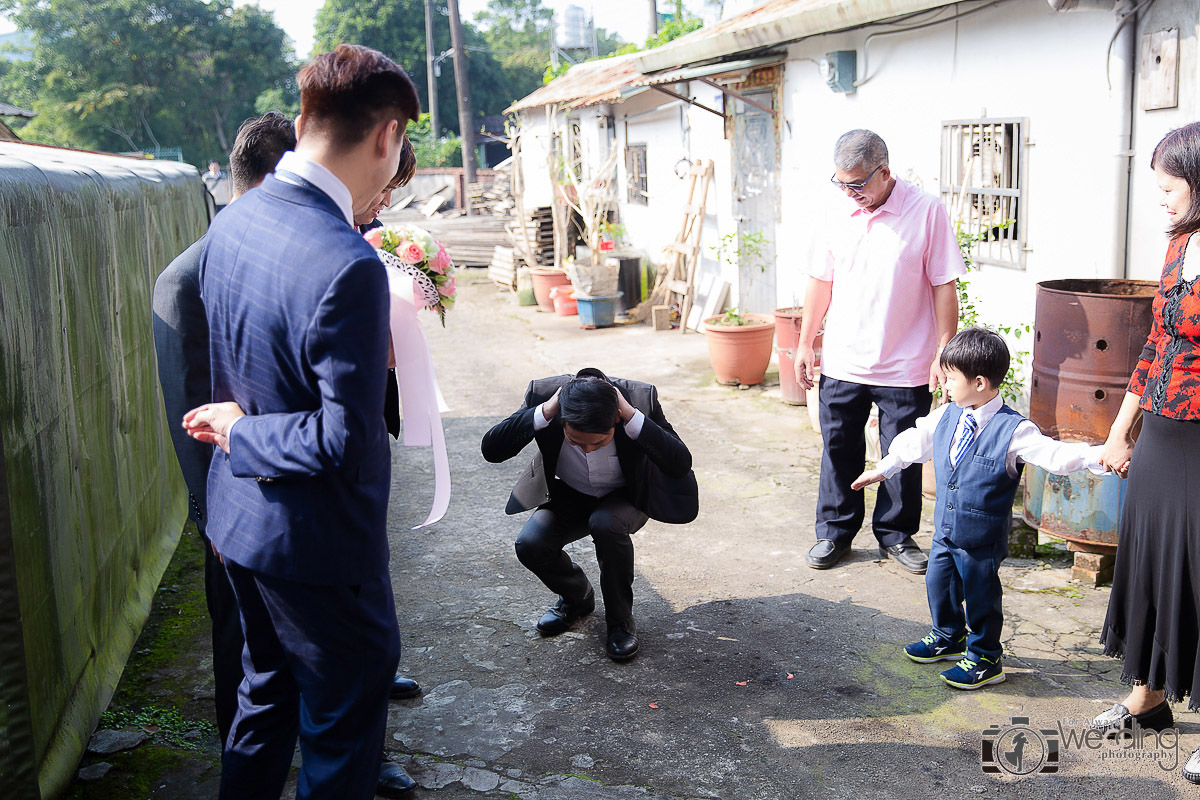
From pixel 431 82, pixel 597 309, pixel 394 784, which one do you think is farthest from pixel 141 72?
pixel 394 784

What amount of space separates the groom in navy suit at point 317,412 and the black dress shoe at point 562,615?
1.85m

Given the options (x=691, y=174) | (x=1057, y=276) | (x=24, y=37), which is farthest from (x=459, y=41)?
(x=24, y=37)

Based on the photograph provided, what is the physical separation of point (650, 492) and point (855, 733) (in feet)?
3.64

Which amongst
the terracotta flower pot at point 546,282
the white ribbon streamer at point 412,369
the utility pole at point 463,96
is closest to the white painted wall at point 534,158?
the terracotta flower pot at point 546,282

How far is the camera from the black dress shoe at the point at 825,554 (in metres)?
4.61

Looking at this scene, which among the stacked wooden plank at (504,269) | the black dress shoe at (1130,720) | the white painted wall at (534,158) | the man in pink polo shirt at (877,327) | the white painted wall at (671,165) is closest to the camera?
the black dress shoe at (1130,720)

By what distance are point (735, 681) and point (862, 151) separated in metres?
2.20

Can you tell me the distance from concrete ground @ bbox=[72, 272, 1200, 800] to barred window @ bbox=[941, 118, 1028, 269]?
81.2 inches

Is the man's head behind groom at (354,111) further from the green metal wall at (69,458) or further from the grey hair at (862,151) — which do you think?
the grey hair at (862,151)

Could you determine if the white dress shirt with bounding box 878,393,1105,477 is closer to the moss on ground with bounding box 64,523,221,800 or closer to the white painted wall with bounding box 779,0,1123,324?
the white painted wall with bounding box 779,0,1123,324

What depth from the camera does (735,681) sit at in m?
3.62

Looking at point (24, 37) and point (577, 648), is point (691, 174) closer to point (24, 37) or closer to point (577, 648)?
point (577, 648)

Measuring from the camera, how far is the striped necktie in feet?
11.2

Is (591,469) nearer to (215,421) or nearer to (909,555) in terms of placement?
(909,555)
